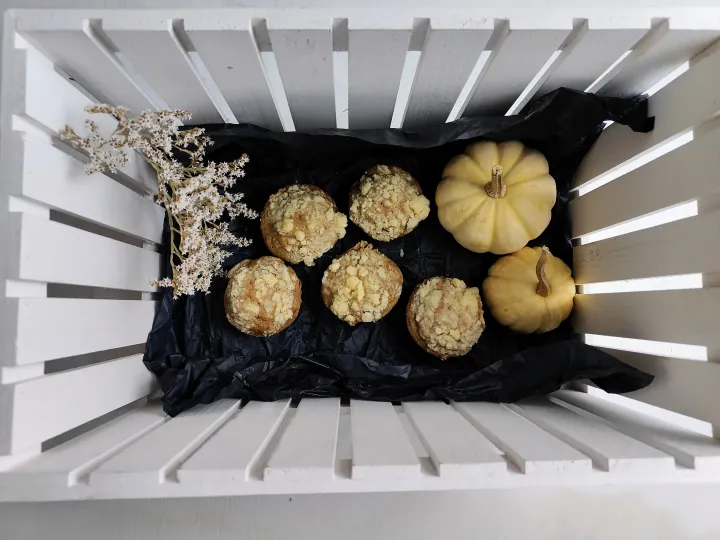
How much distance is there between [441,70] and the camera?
3.75ft

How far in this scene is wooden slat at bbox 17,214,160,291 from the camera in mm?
946

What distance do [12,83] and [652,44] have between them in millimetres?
1254

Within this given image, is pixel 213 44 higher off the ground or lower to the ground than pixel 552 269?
higher

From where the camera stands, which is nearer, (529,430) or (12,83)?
(12,83)

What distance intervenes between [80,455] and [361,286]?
2.38ft

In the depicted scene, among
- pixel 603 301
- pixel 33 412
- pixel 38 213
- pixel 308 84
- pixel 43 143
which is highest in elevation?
pixel 308 84

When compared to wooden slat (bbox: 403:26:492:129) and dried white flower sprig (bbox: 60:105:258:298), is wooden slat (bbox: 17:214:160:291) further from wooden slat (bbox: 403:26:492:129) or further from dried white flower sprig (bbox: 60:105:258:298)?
wooden slat (bbox: 403:26:492:129)

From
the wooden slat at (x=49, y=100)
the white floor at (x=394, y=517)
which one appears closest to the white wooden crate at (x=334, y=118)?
the wooden slat at (x=49, y=100)

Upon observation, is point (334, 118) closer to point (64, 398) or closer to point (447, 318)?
point (447, 318)

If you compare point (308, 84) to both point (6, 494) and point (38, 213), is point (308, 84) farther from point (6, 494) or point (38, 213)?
point (6, 494)

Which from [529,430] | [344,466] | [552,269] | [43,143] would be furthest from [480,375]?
[43,143]

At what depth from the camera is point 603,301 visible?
132cm

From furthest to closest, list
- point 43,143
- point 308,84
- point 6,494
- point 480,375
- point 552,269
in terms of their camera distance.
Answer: point 552,269, point 480,375, point 308,84, point 43,143, point 6,494

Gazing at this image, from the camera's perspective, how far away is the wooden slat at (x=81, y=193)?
3.15 feet
